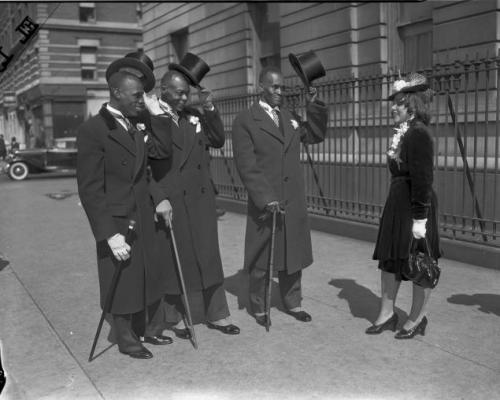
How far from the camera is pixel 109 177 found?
3.77 metres

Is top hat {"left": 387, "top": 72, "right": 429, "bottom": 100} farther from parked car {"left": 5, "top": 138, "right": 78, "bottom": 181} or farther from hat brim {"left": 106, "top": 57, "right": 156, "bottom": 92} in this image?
parked car {"left": 5, "top": 138, "right": 78, "bottom": 181}

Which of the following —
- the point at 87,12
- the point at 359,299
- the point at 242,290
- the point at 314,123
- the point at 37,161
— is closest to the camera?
the point at 314,123

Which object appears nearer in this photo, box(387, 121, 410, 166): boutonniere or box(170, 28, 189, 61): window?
box(387, 121, 410, 166): boutonniere

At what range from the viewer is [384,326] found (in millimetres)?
4406

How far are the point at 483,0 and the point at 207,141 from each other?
254 inches

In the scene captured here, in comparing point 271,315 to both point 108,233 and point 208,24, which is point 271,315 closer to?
point 108,233

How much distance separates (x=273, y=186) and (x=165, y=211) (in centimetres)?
97

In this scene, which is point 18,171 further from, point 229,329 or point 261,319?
point 229,329

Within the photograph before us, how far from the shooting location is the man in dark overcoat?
457cm

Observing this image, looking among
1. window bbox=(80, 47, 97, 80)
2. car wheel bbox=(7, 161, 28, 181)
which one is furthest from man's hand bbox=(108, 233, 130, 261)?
window bbox=(80, 47, 97, 80)

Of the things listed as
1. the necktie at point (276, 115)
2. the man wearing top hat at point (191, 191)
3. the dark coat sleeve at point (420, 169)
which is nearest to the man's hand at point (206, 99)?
the man wearing top hat at point (191, 191)

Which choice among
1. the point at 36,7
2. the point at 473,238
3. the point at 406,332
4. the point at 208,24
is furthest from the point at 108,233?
the point at 36,7

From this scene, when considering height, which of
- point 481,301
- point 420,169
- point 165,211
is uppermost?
point 420,169

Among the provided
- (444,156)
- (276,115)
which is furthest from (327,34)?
(276,115)
